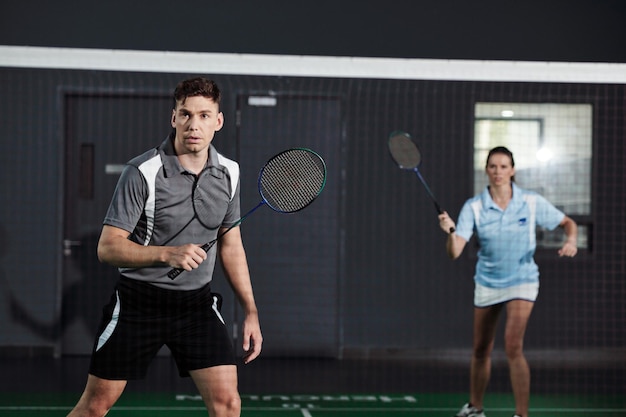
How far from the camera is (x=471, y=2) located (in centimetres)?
828

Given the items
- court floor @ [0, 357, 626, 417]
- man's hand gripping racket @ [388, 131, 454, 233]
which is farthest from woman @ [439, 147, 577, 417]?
court floor @ [0, 357, 626, 417]

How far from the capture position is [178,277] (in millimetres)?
3543

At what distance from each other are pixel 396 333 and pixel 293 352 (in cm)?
90

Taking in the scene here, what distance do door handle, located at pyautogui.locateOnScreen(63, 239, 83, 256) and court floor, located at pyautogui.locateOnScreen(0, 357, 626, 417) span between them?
35.7 inches

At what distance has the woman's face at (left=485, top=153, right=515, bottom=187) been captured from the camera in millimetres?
5297

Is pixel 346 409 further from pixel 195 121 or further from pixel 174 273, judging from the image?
pixel 195 121

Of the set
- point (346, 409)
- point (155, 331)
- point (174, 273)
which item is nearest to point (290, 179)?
point (174, 273)

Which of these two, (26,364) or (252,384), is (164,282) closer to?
(252,384)

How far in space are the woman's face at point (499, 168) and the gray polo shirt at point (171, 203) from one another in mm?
2134

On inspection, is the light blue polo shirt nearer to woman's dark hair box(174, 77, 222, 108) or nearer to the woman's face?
the woman's face

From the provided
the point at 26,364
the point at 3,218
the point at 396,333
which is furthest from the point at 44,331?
the point at 396,333

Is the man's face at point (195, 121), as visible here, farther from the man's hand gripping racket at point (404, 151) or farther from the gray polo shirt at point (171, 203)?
the man's hand gripping racket at point (404, 151)

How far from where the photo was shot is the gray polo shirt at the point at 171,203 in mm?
Answer: 3396

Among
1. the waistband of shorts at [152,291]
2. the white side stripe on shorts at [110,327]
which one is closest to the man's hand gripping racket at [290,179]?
the waistband of shorts at [152,291]
